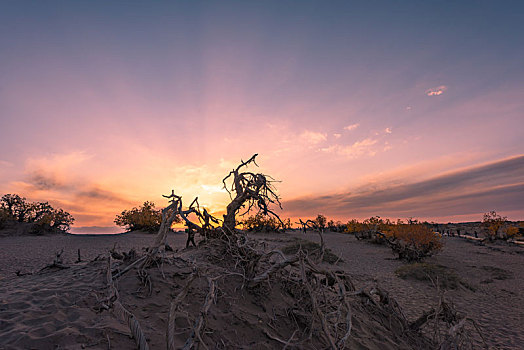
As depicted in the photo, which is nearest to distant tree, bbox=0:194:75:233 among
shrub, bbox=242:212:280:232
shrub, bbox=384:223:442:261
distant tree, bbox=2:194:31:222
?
distant tree, bbox=2:194:31:222

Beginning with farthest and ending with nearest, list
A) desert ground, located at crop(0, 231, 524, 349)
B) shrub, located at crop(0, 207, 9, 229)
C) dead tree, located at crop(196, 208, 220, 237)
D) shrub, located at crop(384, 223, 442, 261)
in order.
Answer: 1. shrub, located at crop(0, 207, 9, 229)
2. shrub, located at crop(384, 223, 442, 261)
3. dead tree, located at crop(196, 208, 220, 237)
4. desert ground, located at crop(0, 231, 524, 349)

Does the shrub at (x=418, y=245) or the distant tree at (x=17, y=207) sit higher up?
the distant tree at (x=17, y=207)

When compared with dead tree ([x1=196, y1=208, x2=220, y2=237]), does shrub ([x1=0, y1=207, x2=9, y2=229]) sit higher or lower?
higher

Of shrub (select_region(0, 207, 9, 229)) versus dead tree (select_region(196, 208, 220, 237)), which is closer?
dead tree (select_region(196, 208, 220, 237))

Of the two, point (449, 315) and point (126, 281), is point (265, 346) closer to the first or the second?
point (126, 281)

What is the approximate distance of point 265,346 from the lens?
3.51m

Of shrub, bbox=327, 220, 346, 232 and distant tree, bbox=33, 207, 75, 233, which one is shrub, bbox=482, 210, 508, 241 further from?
distant tree, bbox=33, 207, 75, 233

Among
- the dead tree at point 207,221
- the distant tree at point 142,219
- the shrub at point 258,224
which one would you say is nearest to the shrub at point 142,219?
the distant tree at point 142,219

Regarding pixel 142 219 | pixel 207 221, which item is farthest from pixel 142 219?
pixel 207 221

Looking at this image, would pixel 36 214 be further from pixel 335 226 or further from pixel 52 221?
pixel 335 226

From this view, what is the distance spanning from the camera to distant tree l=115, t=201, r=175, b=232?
28.3m

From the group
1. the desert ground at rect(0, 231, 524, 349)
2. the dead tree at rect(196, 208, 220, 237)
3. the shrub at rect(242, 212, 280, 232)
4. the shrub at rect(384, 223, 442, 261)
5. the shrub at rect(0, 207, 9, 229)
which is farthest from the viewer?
the shrub at rect(242, 212, 280, 232)

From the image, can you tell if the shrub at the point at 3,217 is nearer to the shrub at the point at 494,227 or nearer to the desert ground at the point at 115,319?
the desert ground at the point at 115,319

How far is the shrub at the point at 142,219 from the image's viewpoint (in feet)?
92.8
